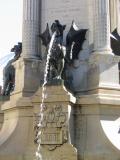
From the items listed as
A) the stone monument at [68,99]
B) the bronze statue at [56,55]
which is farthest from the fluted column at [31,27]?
the bronze statue at [56,55]

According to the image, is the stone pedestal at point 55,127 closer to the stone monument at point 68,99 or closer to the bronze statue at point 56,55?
the stone monument at point 68,99

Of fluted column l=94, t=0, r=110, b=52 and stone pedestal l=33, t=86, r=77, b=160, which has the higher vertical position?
fluted column l=94, t=0, r=110, b=52

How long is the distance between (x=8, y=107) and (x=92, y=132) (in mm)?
3613

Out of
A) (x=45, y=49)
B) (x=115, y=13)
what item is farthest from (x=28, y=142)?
(x=115, y=13)

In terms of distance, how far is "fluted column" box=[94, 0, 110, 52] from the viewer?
15.6 metres

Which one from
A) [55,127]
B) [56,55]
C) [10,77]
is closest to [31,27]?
[56,55]

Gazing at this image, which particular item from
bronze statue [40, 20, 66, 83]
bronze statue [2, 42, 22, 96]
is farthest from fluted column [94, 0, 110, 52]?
bronze statue [2, 42, 22, 96]

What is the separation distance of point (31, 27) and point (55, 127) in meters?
4.83

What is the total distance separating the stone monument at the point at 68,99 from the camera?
13680 millimetres

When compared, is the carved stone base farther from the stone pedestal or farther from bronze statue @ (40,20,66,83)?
bronze statue @ (40,20,66,83)

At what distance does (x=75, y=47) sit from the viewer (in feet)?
52.5

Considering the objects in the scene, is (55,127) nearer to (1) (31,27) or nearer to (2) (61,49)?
(2) (61,49)

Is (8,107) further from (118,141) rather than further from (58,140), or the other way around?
(118,141)

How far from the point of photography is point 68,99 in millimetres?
13797
